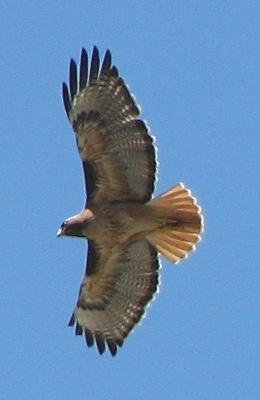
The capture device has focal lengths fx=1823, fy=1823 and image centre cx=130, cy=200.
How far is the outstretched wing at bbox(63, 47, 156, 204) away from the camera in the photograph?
55.6ft

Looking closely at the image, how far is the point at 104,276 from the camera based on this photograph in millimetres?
17797

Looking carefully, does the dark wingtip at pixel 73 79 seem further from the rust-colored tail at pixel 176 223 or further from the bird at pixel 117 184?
the rust-colored tail at pixel 176 223

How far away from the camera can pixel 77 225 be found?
1714 cm

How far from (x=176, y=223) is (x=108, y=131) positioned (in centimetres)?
111

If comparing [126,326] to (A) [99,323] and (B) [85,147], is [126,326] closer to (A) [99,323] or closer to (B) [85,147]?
(A) [99,323]

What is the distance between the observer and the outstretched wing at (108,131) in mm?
16953

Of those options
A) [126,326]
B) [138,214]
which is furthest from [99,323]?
[138,214]

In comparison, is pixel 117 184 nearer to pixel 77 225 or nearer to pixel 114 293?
pixel 77 225

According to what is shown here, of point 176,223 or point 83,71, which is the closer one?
point 83,71

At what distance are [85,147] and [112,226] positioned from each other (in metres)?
0.79

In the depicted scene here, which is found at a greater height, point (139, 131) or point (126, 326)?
point (139, 131)

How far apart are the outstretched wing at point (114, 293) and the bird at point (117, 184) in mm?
27

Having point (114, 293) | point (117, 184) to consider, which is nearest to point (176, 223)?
point (117, 184)

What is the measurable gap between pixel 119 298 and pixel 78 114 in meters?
2.02
